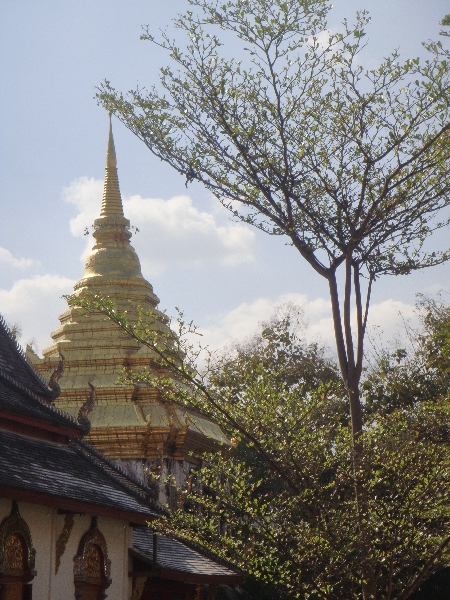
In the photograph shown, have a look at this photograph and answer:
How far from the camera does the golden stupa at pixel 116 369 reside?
59.4 feet

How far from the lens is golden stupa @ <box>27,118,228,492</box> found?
59.4ft

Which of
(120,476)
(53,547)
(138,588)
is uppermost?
(120,476)

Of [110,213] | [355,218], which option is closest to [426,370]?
[110,213]

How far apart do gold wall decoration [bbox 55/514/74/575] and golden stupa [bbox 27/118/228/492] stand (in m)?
6.76

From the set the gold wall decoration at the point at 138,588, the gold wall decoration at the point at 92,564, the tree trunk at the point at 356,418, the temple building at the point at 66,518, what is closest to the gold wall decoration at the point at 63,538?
the temple building at the point at 66,518

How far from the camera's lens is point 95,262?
2200 cm

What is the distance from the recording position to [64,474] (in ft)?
34.2

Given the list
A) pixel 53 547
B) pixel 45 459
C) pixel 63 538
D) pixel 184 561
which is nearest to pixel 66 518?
pixel 63 538

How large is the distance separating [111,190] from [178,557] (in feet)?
39.3

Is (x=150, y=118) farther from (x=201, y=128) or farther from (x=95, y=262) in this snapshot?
(x=95, y=262)

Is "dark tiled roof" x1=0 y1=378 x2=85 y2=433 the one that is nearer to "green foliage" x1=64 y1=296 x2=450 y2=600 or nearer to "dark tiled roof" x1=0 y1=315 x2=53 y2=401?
"dark tiled roof" x1=0 y1=315 x2=53 y2=401

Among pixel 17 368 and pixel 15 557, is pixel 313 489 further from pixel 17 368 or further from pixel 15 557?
pixel 17 368

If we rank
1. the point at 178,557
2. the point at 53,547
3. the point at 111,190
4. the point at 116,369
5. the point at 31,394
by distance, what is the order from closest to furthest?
the point at 53,547 → the point at 31,394 → the point at 178,557 → the point at 116,369 → the point at 111,190

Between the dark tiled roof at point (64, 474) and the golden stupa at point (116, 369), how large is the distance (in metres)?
5.31
